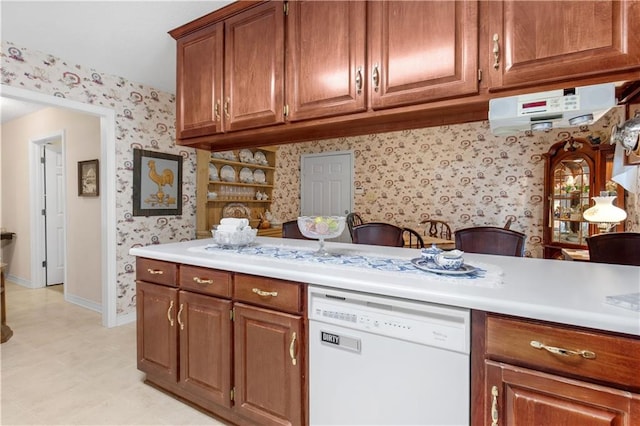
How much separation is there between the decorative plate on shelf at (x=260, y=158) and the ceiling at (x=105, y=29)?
72.8 inches

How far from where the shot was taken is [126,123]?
3.23 metres

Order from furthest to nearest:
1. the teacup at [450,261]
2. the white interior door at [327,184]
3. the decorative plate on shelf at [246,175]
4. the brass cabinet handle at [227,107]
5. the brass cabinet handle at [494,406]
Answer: the white interior door at [327,184], the decorative plate on shelf at [246,175], the brass cabinet handle at [227,107], the teacup at [450,261], the brass cabinet handle at [494,406]

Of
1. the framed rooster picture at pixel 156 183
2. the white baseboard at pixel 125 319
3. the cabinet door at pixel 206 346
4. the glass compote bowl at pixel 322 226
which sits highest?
the framed rooster picture at pixel 156 183

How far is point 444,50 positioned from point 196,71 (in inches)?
64.9

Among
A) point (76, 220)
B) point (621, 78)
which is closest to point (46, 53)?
point (76, 220)

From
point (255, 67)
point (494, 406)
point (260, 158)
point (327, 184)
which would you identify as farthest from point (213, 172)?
point (494, 406)

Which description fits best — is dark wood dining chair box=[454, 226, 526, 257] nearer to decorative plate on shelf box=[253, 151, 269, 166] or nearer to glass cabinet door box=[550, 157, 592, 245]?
glass cabinet door box=[550, 157, 592, 245]

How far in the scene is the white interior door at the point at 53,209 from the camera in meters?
4.41

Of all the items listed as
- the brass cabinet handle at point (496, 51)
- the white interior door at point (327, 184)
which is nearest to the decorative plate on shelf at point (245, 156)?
the white interior door at point (327, 184)

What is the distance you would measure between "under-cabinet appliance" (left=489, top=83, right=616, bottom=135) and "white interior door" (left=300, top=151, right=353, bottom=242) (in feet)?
13.5

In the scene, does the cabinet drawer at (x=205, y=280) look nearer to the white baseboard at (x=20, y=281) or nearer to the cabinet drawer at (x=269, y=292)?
the cabinet drawer at (x=269, y=292)

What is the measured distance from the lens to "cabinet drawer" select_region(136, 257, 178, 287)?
1830mm

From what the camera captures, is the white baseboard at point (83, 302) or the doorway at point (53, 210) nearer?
the white baseboard at point (83, 302)

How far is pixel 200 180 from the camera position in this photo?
3764 millimetres
